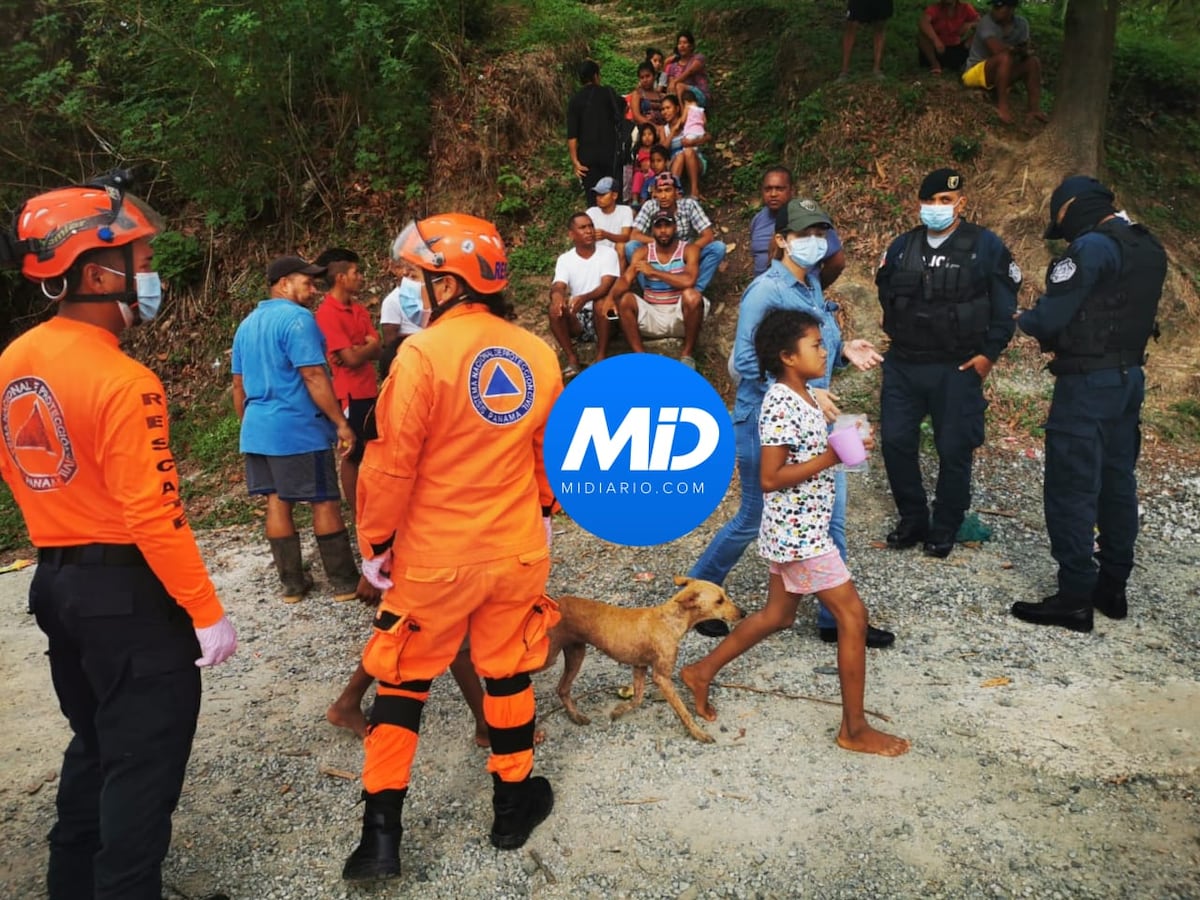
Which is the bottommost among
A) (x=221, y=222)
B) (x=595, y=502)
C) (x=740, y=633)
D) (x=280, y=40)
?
(x=740, y=633)

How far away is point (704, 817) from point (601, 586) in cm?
236

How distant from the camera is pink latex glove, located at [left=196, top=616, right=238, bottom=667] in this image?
254cm

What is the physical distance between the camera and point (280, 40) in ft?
33.8

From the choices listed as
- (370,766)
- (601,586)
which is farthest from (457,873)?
(601,586)

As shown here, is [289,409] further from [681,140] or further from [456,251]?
[681,140]

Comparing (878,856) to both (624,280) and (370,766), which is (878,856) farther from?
(624,280)

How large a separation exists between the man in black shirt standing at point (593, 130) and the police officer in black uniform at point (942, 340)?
463 centimetres

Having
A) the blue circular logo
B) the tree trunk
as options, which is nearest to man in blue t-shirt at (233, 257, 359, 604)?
the blue circular logo

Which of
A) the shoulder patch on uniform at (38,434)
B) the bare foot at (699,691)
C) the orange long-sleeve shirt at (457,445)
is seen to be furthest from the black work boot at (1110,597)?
the shoulder patch on uniform at (38,434)

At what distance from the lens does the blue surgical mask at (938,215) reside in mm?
5094

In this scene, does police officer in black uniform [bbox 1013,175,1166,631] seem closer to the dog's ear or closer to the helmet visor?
the dog's ear

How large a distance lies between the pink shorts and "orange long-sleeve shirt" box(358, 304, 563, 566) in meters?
1.19

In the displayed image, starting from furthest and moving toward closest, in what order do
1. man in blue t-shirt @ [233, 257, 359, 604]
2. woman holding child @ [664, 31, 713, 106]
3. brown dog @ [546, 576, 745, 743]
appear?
woman holding child @ [664, 31, 713, 106]
man in blue t-shirt @ [233, 257, 359, 604]
brown dog @ [546, 576, 745, 743]

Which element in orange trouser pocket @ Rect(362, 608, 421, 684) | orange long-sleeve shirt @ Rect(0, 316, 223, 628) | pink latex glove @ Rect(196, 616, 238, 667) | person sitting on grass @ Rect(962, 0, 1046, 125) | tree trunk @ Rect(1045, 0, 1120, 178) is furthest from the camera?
person sitting on grass @ Rect(962, 0, 1046, 125)
